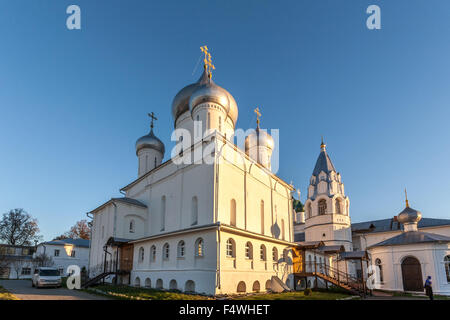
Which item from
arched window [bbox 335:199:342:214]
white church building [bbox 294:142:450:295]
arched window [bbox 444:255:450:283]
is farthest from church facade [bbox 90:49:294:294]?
arched window [bbox 444:255:450:283]

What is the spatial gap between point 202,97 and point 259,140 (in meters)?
8.37

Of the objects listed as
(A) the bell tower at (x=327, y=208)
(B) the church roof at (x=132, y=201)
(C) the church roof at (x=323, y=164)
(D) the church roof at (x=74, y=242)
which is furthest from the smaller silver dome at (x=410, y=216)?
(D) the church roof at (x=74, y=242)

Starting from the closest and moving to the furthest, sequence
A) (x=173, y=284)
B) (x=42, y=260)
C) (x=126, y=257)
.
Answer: (x=173, y=284) < (x=126, y=257) < (x=42, y=260)

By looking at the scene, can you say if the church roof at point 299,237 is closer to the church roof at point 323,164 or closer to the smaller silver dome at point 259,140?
the church roof at point 323,164

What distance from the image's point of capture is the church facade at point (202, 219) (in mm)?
15383

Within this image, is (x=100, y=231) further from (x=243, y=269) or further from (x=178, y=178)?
(x=243, y=269)

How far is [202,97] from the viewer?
20750 mm

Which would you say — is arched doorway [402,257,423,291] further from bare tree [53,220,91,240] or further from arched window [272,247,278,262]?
bare tree [53,220,91,240]

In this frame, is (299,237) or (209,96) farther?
(299,237)

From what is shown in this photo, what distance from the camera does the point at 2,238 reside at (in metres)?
38.2

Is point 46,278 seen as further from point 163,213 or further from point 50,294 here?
point 163,213

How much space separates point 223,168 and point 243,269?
214 inches

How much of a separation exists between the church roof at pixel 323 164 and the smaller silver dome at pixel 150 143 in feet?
54.1

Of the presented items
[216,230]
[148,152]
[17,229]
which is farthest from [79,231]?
[216,230]
